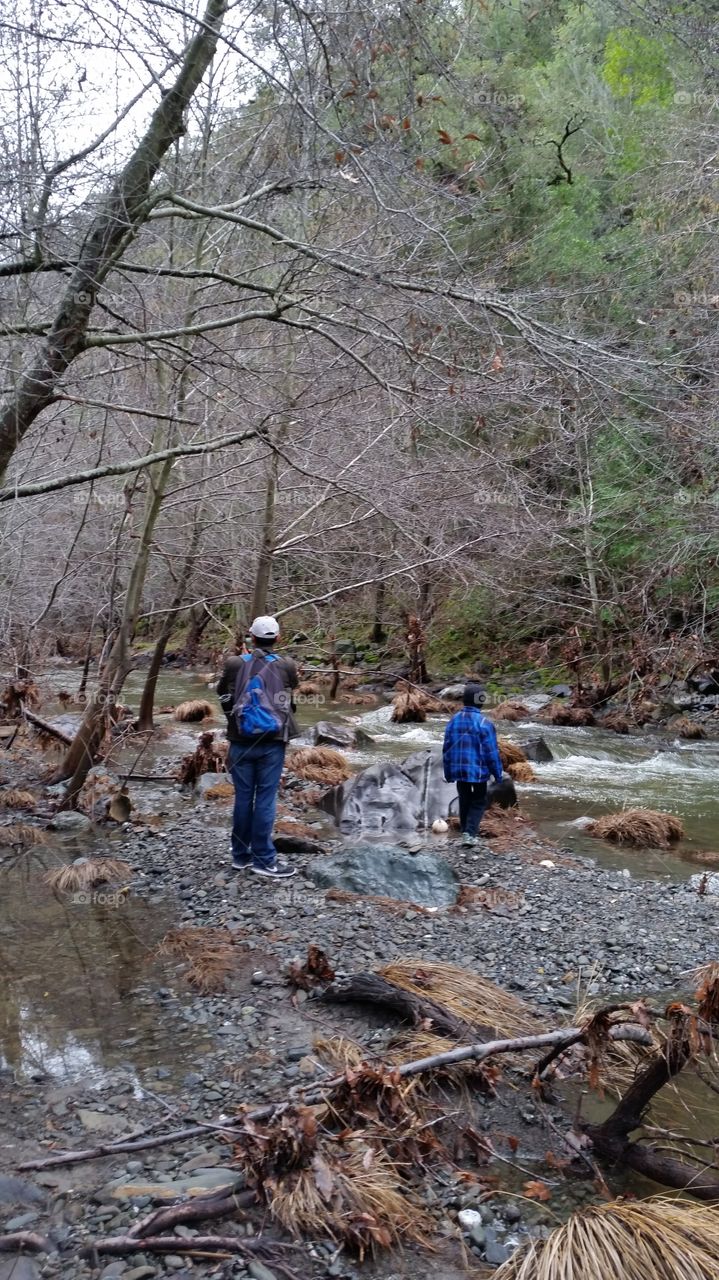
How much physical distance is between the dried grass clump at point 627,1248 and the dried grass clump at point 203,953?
2725 millimetres

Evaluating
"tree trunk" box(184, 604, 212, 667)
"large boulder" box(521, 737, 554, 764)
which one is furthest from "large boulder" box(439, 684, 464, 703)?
"large boulder" box(521, 737, 554, 764)

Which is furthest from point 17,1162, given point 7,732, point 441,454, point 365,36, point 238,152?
point 7,732

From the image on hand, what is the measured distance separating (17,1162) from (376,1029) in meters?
1.91

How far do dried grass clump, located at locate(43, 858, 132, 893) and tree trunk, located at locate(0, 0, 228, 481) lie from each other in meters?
3.66

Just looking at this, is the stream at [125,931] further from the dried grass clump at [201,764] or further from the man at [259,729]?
the man at [259,729]

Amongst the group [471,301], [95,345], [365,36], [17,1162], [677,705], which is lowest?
[17,1162]

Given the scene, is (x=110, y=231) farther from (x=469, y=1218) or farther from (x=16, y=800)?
(x=16, y=800)

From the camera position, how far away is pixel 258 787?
806 centimetres

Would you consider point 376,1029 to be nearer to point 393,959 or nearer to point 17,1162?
point 393,959

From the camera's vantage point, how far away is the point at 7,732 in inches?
579

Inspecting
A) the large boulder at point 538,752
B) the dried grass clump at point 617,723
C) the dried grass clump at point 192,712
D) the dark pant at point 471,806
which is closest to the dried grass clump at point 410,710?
the dried grass clump at point 617,723

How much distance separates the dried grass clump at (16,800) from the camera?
1062cm

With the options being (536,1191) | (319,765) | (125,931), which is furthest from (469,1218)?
(319,765)

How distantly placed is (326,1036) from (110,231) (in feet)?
14.0
